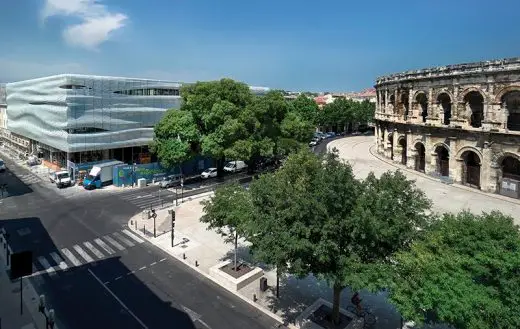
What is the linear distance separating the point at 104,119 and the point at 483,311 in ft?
158

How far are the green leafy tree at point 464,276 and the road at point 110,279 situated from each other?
7.70 metres

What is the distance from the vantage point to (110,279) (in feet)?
71.3

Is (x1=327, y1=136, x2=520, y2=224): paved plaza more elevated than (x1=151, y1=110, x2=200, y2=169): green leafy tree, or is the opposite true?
(x1=151, y1=110, x2=200, y2=169): green leafy tree

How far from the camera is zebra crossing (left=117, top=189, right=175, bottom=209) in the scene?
122 ft

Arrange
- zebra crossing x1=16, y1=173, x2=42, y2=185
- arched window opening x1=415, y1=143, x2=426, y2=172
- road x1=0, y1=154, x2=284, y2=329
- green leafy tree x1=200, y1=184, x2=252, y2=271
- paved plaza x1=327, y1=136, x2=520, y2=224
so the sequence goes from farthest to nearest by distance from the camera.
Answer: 1. arched window opening x1=415, y1=143, x2=426, y2=172
2. zebra crossing x1=16, y1=173, x2=42, y2=185
3. paved plaza x1=327, y1=136, x2=520, y2=224
4. green leafy tree x1=200, y1=184, x2=252, y2=271
5. road x1=0, y1=154, x2=284, y2=329

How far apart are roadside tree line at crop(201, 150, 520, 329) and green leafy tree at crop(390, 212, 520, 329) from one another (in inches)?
1.2

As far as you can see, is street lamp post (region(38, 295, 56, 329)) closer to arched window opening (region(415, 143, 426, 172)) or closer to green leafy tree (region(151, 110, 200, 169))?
green leafy tree (region(151, 110, 200, 169))

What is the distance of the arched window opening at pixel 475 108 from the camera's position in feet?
142

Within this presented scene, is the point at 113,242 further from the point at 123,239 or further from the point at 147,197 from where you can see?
the point at 147,197

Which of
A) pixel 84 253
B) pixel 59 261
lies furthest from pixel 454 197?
pixel 59 261

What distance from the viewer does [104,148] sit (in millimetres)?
49594

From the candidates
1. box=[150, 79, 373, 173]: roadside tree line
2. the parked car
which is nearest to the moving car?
box=[150, 79, 373, 173]: roadside tree line

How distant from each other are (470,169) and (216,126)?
101 ft

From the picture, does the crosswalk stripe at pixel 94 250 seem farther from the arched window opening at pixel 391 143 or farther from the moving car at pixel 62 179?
the arched window opening at pixel 391 143
